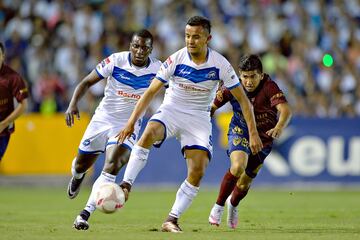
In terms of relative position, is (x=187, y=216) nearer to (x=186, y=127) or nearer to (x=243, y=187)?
(x=243, y=187)

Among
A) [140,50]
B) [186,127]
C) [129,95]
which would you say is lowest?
[129,95]

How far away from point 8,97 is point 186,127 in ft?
12.0

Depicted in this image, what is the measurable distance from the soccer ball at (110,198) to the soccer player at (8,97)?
3.05 metres

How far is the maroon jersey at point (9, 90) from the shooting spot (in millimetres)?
13852

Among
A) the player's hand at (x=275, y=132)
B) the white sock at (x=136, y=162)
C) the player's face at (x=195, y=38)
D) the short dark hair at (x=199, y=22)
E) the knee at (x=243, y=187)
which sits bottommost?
the knee at (x=243, y=187)

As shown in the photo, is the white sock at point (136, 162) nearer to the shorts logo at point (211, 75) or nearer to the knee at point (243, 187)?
the shorts logo at point (211, 75)

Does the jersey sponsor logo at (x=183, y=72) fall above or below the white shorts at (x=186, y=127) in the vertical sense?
above

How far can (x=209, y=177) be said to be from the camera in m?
22.0

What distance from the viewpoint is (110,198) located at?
36.2 ft

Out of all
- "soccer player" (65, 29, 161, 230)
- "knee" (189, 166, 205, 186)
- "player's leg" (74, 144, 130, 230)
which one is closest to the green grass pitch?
"player's leg" (74, 144, 130, 230)

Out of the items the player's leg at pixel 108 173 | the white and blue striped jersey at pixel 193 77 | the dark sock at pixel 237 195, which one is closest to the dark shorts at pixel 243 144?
the dark sock at pixel 237 195

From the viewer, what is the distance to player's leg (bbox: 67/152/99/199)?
44.5 ft

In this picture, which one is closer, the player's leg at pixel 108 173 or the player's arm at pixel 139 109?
the player's arm at pixel 139 109

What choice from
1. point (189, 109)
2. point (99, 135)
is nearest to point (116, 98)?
point (99, 135)
